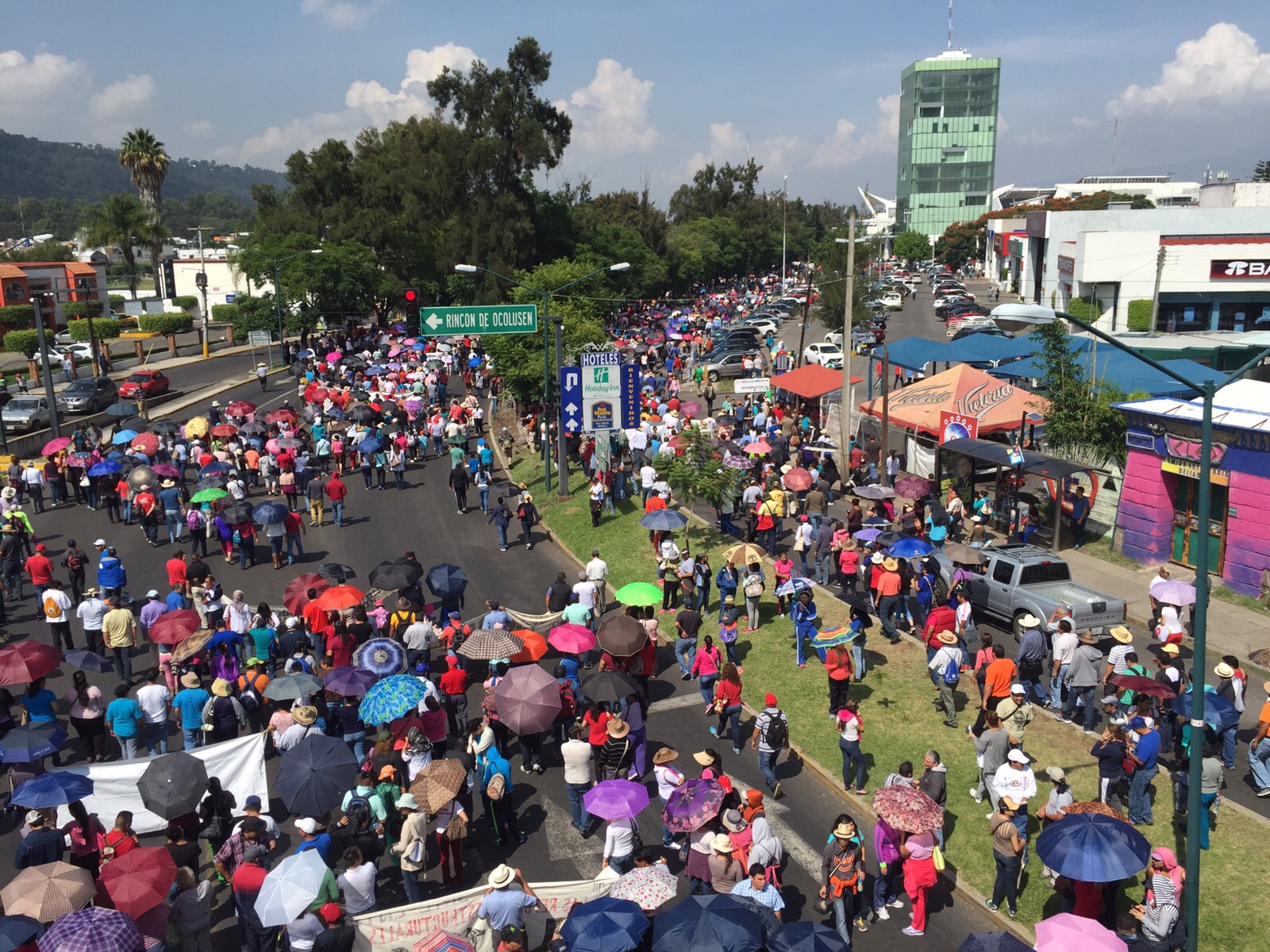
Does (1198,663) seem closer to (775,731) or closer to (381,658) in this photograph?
(775,731)

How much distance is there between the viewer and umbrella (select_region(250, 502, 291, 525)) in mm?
22594

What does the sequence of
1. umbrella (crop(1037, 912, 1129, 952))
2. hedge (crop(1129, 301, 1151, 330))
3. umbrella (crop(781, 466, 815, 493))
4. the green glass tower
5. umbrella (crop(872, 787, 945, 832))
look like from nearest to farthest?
1. umbrella (crop(1037, 912, 1129, 952))
2. umbrella (crop(872, 787, 945, 832))
3. umbrella (crop(781, 466, 815, 493))
4. hedge (crop(1129, 301, 1151, 330))
5. the green glass tower

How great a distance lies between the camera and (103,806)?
1208 centimetres

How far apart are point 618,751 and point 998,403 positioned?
19572 mm

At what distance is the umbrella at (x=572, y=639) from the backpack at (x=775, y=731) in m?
3.59

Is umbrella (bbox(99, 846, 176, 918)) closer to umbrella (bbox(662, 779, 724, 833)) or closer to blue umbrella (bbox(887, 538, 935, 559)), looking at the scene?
umbrella (bbox(662, 779, 724, 833))

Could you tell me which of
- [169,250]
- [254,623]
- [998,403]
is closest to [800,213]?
[169,250]

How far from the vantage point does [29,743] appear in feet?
41.7

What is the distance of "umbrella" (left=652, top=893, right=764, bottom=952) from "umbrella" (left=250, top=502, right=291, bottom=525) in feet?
54.6

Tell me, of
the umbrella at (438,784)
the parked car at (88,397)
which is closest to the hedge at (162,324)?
the parked car at (88,397)

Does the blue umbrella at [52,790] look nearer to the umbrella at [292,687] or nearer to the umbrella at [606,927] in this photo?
the umbrella at [292,687]

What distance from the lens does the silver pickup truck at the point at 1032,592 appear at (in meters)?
17.3

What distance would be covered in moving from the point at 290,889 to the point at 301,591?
8821mm

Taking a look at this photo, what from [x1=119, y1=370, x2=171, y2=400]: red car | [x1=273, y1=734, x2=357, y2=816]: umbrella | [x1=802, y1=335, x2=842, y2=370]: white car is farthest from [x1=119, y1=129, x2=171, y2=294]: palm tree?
[x1=273, y1=734, x2=357, y2=816]: umbrella
